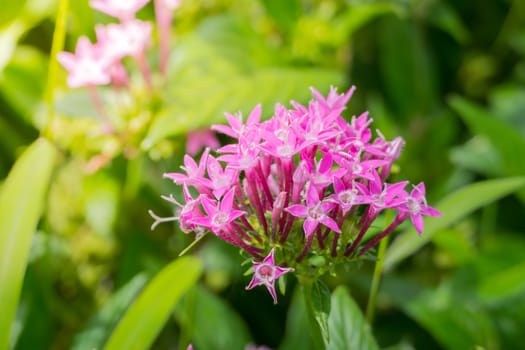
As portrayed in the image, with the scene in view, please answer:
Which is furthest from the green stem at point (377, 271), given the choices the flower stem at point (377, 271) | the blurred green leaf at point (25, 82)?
the blurred green leaf at point (25, 82)

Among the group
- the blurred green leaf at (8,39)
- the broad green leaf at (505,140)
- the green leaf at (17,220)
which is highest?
the blurred green leaf at (8,39)

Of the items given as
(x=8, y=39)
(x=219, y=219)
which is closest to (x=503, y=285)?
(x=219, y=219)

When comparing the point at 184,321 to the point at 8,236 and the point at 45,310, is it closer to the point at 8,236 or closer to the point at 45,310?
the point at 45,310

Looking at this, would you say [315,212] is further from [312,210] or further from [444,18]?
[444,18]

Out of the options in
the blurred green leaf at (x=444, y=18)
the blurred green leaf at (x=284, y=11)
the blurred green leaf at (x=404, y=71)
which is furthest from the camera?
the blurred green leaf at (x=404, y=71)

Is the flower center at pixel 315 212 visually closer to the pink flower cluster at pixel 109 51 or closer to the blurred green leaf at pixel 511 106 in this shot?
the pink flower cluster at pixel 109 51

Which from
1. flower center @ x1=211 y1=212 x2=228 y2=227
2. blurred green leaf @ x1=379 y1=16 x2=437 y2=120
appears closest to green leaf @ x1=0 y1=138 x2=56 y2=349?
flower center @ x1=211 y1=212 x2=228 y2=227

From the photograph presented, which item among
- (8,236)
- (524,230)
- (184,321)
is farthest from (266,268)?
(524,230)

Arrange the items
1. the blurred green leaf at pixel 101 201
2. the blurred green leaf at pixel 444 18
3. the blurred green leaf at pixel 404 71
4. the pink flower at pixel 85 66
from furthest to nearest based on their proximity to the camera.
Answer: the blurred green leaf at pixel 404 71
the blurred green leaf at pixel 444 18
the blurred green leaf at pixel 101 201
the pink flower at pixel 85 66
